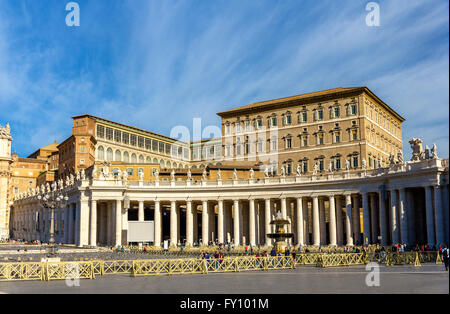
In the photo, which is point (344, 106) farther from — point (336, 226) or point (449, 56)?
point (449, 56)

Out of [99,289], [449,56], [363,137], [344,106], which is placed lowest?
[99,289]

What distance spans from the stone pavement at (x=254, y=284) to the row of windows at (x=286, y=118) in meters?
64.8

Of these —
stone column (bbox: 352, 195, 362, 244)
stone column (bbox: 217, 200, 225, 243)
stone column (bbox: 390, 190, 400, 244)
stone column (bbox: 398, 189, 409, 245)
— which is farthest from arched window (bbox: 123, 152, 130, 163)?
stone column (bbox: 398, 189, 409, 245)

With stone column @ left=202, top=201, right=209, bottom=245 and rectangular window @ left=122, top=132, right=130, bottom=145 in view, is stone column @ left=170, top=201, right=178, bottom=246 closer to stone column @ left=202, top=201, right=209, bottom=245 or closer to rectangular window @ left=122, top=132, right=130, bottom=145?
stone column @ left=202, top=201, right=209, bottom=245

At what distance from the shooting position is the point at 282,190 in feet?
256

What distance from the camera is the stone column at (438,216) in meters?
56.3

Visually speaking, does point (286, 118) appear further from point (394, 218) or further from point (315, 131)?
point (394, 218)

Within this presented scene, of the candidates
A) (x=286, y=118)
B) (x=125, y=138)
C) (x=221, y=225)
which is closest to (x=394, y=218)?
(x=221, y=225)

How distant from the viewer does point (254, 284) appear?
27.1m

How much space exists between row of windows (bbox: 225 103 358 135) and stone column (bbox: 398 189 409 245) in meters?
33.1

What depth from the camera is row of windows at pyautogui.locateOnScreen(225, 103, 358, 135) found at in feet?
313
